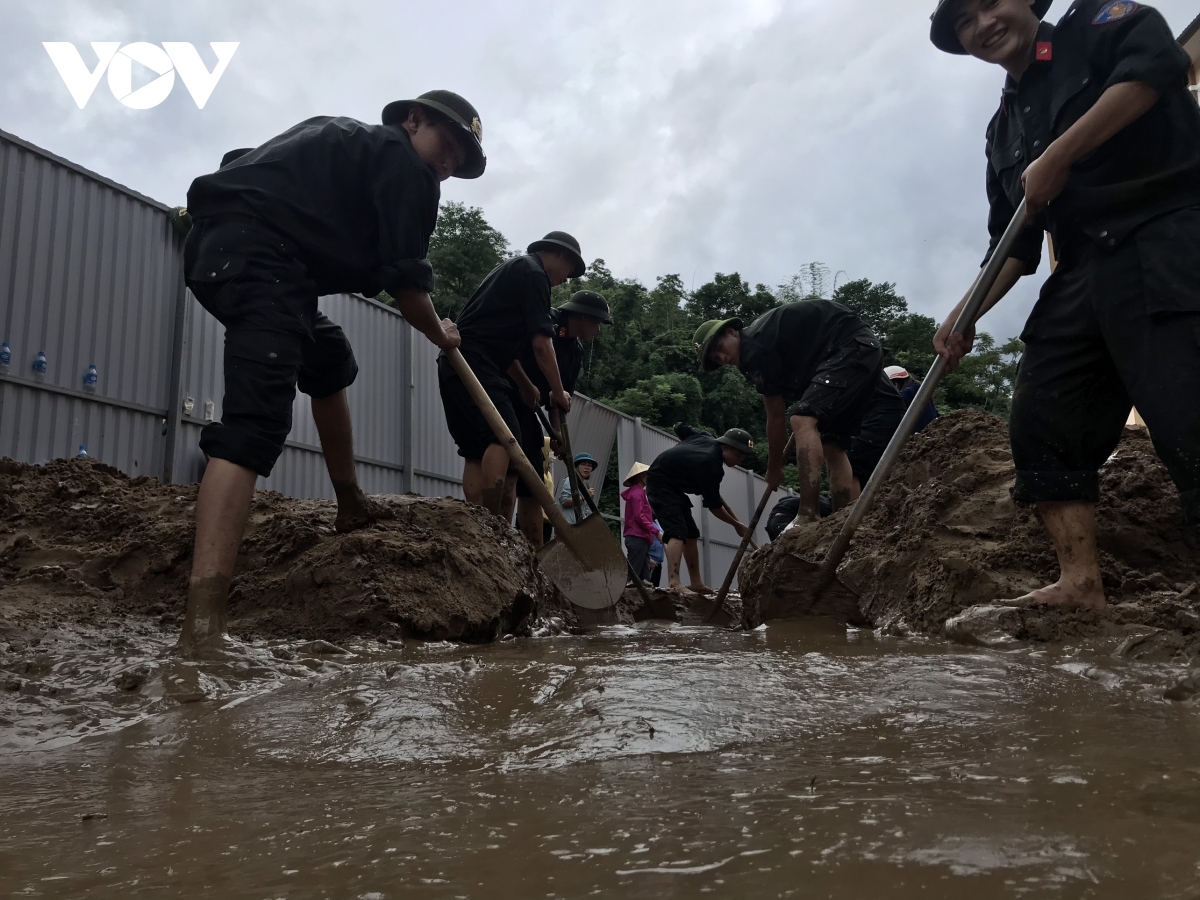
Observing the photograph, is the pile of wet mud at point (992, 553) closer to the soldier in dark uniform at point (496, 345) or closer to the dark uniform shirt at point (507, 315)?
the soldier in dark uniform at point (496, 345)

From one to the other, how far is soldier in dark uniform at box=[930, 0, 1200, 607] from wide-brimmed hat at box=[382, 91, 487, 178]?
4.59 ft

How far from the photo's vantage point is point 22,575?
Answer: 8.66 feet

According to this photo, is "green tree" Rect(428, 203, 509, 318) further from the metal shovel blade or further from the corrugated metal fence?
the metal shovel blade

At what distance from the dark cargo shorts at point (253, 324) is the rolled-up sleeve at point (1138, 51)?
2.13 meters

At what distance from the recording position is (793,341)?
5172mm

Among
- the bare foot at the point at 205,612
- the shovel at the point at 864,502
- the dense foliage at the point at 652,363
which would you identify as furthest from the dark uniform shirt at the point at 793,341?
the dense foliage at the point at 652,363

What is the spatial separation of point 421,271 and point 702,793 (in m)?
1.95

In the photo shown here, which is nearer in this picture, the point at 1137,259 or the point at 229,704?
the point at 229,704

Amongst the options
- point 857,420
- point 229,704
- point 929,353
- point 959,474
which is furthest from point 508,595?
point 929,353

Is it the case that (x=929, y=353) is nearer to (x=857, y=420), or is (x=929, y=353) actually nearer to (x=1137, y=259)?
(x=857, y=420)

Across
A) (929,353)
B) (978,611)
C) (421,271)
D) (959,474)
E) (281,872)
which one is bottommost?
(281,872)

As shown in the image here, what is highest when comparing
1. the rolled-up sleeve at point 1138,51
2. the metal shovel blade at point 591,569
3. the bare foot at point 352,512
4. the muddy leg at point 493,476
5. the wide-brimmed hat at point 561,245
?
the wide-brimmed hat at point 561,245

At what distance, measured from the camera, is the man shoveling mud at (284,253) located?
2254 mm

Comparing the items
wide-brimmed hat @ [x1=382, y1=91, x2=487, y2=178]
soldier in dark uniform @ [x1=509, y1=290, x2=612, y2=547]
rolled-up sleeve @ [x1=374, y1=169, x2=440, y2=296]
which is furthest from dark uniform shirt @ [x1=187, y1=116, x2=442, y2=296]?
soldier in dark uniform @ [x1=509, y1=290, x2=612, y2=547]
